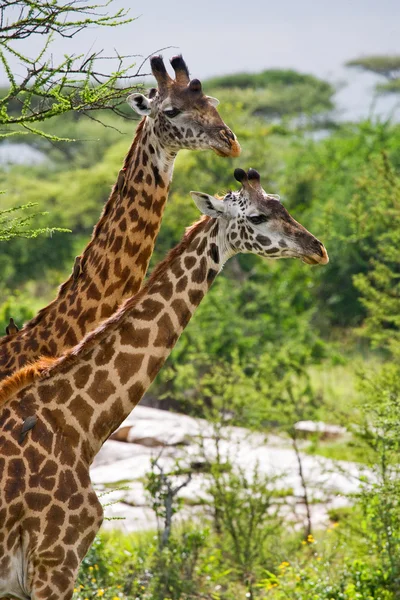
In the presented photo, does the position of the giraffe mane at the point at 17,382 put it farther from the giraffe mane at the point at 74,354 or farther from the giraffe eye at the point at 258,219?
the giraffe eye at the point at 258,219

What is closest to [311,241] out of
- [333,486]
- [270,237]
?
[270,237]

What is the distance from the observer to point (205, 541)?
33.0 ft

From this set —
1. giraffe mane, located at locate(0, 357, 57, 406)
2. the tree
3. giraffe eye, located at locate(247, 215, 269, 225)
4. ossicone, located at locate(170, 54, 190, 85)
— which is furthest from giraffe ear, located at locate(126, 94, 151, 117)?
the tree

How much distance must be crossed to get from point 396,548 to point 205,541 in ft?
6.28

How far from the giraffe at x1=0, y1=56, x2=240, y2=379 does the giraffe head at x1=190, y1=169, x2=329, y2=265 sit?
70cm

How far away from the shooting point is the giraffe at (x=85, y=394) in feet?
17.9

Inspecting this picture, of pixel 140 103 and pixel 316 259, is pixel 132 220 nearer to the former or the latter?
pixel 140 103

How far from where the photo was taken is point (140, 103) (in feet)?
22.9

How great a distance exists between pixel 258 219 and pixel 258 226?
0.04 metres

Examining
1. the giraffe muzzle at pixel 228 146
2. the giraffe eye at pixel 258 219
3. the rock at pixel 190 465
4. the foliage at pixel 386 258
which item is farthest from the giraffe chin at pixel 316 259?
the foliage at pixel 386 258

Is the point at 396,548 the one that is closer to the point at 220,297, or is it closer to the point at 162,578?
→ the point at 162,578

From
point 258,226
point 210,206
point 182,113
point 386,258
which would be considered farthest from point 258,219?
point 386,258

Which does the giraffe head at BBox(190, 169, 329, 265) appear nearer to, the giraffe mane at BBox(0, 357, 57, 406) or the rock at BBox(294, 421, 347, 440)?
the giraffe mane at BBox(0, 357, 57, 406)

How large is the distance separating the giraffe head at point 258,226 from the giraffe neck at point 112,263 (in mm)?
1101
